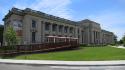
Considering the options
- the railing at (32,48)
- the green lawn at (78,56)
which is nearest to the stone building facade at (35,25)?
the railing at (32,48)

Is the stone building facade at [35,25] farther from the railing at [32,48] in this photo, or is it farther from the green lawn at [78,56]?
the green lawn at [78,56]

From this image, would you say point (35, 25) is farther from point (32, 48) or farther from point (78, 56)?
point (78, 56)

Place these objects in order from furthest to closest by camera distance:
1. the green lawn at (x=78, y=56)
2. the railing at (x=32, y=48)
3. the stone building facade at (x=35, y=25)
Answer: the stone building facade at (x=35, y=25) → the railing at (x=32, y=48) → the green lawn at (x=78, y=56)

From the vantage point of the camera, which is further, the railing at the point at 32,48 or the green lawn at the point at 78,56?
the railing at the point at 32,48

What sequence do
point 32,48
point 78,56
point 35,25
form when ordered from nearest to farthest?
point 78,56 < point 32,48 < point 35,25

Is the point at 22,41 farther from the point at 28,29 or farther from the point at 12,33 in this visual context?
the point at 12,33

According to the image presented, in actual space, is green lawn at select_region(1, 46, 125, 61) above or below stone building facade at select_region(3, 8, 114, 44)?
below

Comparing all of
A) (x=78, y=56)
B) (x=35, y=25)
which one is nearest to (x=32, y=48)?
(x=78, y=56)

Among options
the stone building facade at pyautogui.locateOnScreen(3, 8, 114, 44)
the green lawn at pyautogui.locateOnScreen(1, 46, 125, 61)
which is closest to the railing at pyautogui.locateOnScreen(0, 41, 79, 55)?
the green lawn at pyautogui.locateOnScreen(1, 46, 125, 61)

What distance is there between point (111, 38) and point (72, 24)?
72.0 metres

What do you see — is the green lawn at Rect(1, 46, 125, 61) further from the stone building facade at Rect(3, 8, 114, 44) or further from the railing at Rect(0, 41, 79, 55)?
the stone building facade at Rect(3, 8, 114, 44)

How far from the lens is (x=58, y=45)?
41.8 metres

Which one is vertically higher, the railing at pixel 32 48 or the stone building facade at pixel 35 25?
the stone building facade at pixel 35 25

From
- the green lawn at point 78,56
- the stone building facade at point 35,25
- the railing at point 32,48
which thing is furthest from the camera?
the stone building facade at point 35,25
